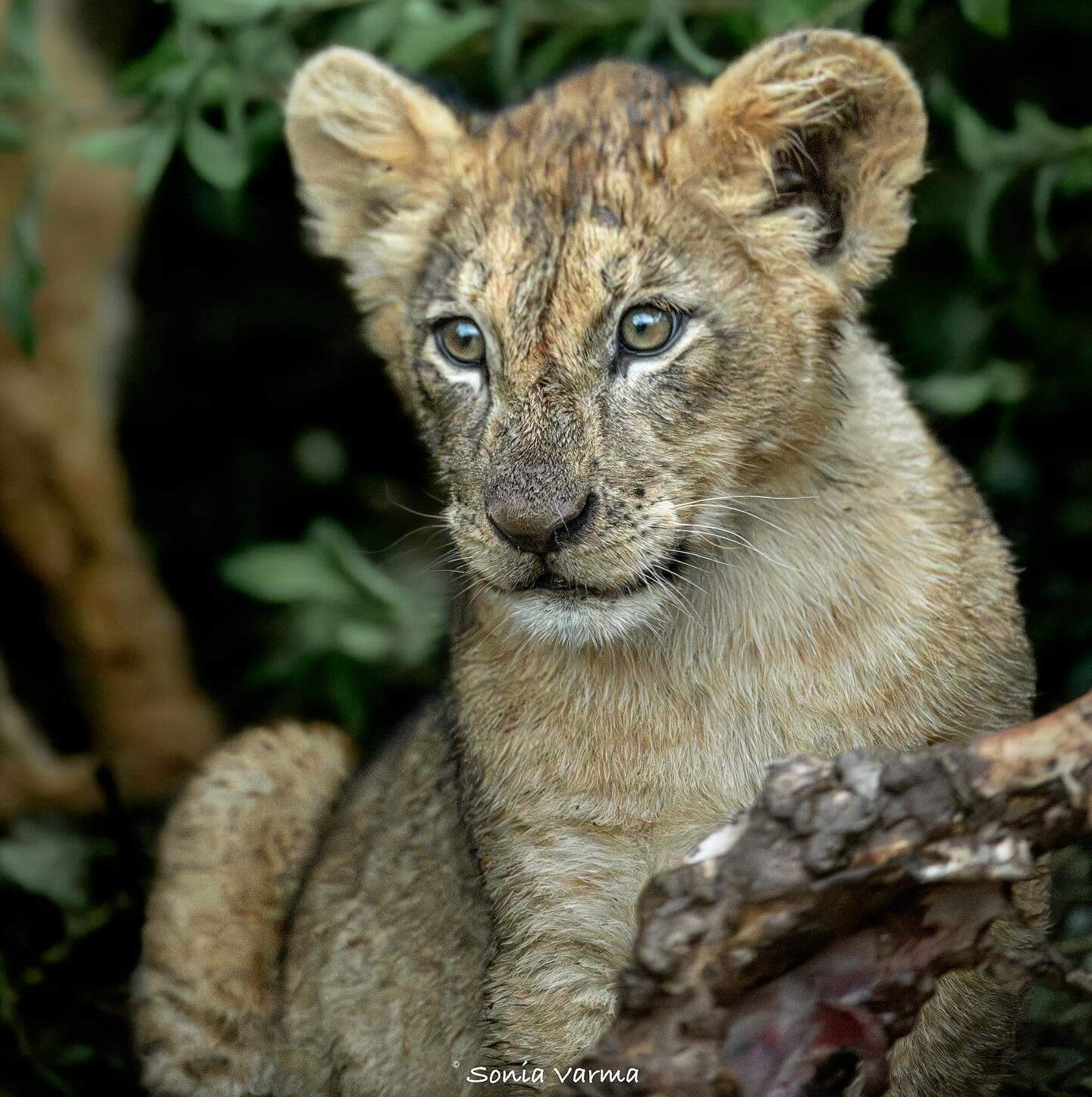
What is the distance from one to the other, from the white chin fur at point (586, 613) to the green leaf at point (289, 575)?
7.93 ft

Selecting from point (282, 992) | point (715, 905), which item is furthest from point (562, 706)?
point (282, 992)

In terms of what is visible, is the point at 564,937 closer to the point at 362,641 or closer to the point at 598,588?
the point at 598,588

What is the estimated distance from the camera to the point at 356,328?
6984 mm

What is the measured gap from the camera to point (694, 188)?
3.38 m

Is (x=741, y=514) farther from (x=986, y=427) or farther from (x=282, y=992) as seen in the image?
(x=986, y=427)

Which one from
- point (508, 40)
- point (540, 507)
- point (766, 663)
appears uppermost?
point (508, 40)

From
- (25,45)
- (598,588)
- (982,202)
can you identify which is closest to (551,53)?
(982,202)

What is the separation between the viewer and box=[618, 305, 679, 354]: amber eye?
3262 millimetres

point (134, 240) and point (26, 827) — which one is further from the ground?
point (134, 240)

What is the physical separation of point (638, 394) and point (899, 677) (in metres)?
0.83

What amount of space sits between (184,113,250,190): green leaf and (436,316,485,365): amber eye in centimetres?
151

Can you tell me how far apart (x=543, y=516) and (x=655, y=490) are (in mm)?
271

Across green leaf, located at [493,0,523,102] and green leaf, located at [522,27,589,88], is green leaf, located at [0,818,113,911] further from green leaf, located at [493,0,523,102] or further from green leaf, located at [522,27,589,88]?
green leaf, located at [522,27,589,88]

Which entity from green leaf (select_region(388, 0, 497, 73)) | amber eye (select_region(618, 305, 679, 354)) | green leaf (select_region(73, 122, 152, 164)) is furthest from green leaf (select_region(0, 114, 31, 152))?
amber eye (select_region(618, 305, 679, 354))
